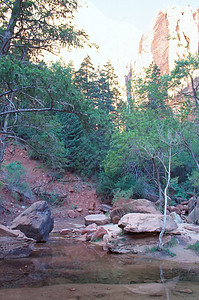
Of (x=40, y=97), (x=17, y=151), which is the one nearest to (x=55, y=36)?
(x=40, y=97)

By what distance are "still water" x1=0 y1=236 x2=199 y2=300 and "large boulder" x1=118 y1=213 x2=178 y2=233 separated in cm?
99

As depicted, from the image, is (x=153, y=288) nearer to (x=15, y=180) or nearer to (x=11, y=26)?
(x=11, y=26)

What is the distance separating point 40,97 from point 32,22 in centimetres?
255

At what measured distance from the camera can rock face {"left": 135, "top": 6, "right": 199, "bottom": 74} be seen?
4466cm

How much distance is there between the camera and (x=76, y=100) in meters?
7.49

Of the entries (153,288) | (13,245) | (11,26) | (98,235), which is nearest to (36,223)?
(13,245)

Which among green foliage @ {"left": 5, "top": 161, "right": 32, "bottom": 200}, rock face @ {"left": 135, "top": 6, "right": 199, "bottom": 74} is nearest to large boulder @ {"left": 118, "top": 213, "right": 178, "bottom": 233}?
green foliage @ {"left": 5, "top": 161, "right": 32, "bottom": 200}

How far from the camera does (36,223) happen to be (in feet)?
31.5

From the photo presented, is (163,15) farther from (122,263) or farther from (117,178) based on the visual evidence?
(122,263)

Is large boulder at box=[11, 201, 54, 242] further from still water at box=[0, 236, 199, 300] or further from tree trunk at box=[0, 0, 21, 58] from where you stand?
tree trunk at box=[0, 0, 21, 58]

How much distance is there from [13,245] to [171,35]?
46764 millimetres

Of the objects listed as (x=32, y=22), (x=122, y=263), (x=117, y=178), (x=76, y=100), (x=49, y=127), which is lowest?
(x=122, y=263)

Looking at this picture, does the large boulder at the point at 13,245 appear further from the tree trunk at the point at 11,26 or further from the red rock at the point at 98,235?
the tree trunk at the point at 11,26

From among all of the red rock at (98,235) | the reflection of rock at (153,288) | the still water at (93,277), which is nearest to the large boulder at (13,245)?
the still water at (93,277)
